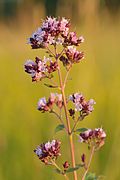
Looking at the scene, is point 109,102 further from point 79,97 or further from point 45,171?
point 79,97

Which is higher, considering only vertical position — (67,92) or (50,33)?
(67,92)

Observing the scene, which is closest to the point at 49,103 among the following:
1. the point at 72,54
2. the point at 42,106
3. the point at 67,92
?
the point at 42,106

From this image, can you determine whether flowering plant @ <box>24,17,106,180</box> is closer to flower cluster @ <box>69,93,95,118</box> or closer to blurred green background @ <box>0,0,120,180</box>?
flower cluster @ <box>69,93,95,118</box>

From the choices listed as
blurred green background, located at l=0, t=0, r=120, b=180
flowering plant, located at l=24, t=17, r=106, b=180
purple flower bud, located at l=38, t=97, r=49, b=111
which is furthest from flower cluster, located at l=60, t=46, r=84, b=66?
blurred green background, located at l=0, t=0, r=120, b=180

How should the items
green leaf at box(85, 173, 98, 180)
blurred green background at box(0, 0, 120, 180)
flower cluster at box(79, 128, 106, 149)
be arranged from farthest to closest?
blurred green background at box(0, 0, 120, 180), flower cluster at box(79, 128, 106, 149), green leaf at box(85, 173, 98, 180)

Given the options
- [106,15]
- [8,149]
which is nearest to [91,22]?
[106,15]

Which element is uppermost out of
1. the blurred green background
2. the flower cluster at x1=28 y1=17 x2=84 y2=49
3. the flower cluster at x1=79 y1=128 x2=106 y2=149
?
the blurred green background

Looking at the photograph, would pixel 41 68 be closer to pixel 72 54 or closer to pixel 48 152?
pixel 72 54

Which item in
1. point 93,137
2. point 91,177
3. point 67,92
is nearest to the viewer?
point 91,177
